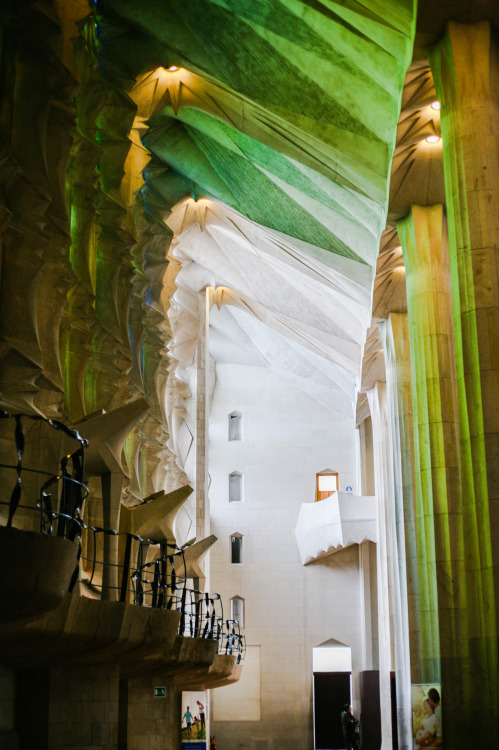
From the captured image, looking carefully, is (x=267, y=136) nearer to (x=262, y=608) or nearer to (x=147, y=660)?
(x=147, y=660)

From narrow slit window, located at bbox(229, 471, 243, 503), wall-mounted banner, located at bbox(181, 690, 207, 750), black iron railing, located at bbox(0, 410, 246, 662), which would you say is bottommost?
wall-mounted banner, located at bbox(181, 690, 207, 750)

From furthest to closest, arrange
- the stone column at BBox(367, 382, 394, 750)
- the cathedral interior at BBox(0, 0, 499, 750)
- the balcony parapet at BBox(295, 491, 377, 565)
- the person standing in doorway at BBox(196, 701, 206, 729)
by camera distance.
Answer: the balcony parapet at BBox(295, 491, 377, 565) → the stone column at BBox(367, 382, 394, 750) → the person standing in doorway at BBox(196, 701, 206, 729) → the cathedral interior at BBox(0, 0, 499, 750)

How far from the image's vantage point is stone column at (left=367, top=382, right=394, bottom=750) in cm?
2941

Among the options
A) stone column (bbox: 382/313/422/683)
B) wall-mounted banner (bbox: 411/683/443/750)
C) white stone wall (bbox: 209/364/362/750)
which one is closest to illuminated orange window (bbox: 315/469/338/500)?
white stone wall (bbox: 209/364/362/750)

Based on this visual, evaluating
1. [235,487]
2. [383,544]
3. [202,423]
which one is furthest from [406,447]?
[235,487]

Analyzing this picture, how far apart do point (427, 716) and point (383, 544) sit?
14.6 metres

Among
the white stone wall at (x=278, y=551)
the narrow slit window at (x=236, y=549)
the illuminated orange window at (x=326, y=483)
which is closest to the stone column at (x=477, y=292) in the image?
the white stone wall at (x=278, y=551)

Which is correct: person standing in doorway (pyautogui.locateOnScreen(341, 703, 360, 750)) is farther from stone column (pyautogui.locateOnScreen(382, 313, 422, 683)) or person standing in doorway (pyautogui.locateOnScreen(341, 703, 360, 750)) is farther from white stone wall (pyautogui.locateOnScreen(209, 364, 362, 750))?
white stone wall (pyautogui.locateOnScreen(209, 364, 362, 750))

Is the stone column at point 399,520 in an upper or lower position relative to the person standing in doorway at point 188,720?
upper

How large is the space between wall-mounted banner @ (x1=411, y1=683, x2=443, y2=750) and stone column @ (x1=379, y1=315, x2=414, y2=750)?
6598 mm

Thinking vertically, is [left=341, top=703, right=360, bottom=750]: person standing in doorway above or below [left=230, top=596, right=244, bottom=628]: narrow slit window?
below

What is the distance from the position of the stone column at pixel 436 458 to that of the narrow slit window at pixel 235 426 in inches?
766

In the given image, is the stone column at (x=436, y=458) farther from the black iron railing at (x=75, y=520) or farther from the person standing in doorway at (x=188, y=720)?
the person standing in doorway at (x=188, y=720)

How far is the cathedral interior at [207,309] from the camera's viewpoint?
1304 cm
